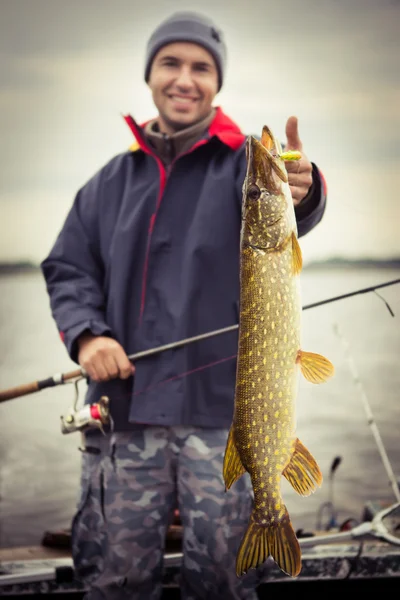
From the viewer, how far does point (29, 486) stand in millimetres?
7078

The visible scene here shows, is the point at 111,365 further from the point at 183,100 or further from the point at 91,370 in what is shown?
the point at 183,100

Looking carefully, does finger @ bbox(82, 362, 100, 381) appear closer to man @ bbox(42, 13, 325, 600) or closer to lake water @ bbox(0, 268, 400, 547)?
man @ bbox(42, 13, 325, 600)

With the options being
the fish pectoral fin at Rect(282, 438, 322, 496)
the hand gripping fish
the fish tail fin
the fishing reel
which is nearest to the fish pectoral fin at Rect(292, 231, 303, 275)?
the hand gripping fish

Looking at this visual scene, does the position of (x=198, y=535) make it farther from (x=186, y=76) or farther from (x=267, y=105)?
(x=267, y=105)

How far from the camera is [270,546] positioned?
4.42ft

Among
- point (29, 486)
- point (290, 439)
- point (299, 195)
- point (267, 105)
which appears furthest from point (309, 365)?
point (267, 105)

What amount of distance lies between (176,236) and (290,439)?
982mm

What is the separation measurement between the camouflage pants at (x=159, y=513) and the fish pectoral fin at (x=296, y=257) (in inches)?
33.9

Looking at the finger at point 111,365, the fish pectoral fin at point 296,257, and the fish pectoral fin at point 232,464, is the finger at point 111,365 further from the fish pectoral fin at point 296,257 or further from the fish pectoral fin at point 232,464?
the fish pectoral fin at point 296,257

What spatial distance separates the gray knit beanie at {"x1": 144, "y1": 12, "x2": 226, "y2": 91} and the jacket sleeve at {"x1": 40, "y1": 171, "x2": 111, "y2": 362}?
54 centimetres

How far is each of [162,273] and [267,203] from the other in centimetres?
86

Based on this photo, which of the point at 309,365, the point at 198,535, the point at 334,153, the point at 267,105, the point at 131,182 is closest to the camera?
the point at 309,365

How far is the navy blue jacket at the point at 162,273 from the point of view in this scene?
206 centimetres

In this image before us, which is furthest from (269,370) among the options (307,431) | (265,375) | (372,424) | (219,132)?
(307,431)
